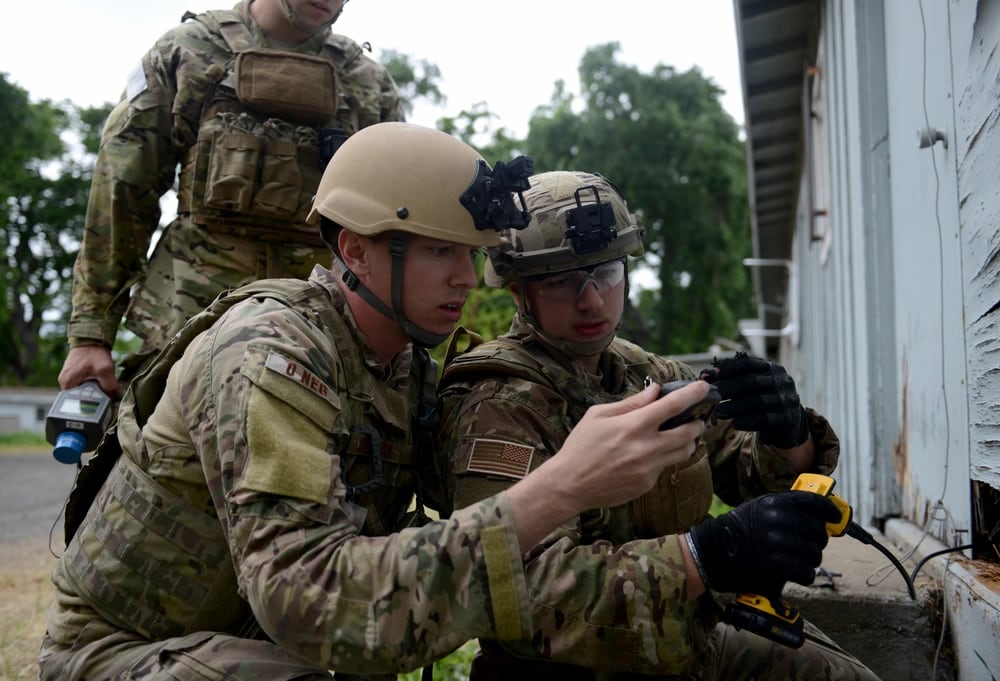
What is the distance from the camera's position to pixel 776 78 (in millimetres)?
8336

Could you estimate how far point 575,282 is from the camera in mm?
2668

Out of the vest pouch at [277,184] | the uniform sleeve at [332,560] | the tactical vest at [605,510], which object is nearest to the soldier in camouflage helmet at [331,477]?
the uniform sleeve at [332,560]

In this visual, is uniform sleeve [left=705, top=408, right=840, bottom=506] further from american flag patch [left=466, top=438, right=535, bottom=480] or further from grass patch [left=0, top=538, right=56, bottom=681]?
grass patch [left=0, top=538, right=56, bottom=681]

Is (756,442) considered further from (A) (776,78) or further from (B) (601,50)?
(B) (601,50)

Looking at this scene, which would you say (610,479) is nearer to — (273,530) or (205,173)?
(273,530)

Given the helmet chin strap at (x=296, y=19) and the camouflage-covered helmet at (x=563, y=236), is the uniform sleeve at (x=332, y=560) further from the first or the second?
the helmet chin strap at (x=296, y=19)

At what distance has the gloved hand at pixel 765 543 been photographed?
181 centimetres

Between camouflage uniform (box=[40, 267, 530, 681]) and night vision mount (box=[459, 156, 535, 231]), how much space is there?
40 cm

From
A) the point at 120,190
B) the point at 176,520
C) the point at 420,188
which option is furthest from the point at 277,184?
the point at 176,520

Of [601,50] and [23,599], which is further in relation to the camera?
[601,50]

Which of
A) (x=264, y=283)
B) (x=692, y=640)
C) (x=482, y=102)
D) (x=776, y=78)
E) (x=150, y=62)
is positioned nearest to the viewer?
(x=692, y=640)

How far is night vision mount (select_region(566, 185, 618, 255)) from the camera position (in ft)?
8.63

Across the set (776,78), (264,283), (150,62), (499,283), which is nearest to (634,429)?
(264,283)

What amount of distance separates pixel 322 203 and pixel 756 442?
Result: 4.68 feet
